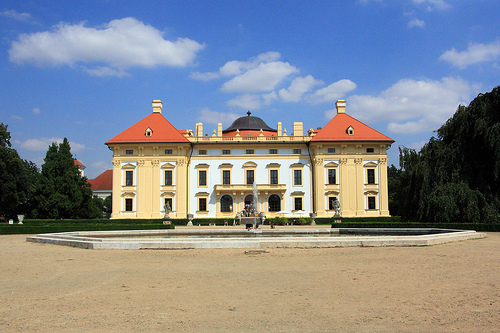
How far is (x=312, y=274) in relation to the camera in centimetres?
933

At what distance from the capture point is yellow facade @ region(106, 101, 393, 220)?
137 ft

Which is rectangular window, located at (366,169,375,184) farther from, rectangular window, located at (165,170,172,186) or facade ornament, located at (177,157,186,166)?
rectangular window, located at (165,170,172,186)

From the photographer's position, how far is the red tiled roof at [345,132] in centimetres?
4225

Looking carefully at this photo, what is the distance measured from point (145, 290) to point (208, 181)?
1396 inches

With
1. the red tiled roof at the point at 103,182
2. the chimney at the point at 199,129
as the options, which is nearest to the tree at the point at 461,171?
the chimney at the point at 199,129

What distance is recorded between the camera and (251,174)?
43281 millimetres

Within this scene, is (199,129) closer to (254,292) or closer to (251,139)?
(251,139)

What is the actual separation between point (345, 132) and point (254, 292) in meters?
37.3

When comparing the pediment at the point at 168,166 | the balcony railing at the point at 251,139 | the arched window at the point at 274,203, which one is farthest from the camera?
the balcony railing at the point at 251,139

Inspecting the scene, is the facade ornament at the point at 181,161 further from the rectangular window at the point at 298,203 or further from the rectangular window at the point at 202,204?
the rectangular window at the point at 298,203

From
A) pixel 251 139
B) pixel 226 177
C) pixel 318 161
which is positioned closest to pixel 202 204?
pixel 226 177

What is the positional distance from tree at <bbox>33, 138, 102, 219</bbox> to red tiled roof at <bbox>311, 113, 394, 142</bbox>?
24.7m

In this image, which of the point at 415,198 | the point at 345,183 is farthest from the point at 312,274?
the point at 345,183

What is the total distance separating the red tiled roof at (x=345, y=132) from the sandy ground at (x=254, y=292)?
99.4ft
